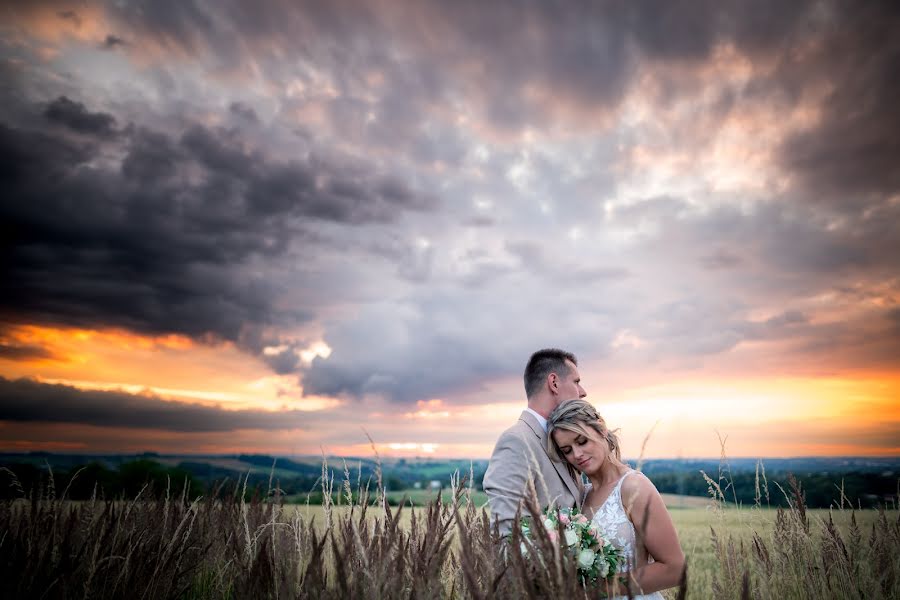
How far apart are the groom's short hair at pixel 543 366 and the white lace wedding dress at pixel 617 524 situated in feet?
4.95

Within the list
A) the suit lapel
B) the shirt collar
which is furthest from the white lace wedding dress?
the shirt collar

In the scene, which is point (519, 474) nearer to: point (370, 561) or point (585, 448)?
point (585, 448)

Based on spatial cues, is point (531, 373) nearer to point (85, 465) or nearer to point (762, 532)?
point (762, 532)

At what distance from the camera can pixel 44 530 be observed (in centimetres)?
434

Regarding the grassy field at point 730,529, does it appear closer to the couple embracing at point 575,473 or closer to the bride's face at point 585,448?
the couple embracing at point 575,473

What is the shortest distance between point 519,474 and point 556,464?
509 millimetres

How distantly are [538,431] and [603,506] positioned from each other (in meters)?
0.99

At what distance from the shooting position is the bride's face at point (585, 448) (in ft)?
17.2

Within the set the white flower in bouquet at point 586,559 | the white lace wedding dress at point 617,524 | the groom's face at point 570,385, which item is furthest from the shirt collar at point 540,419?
the white flower in bouquet at point 586,559

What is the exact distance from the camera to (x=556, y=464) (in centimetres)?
555

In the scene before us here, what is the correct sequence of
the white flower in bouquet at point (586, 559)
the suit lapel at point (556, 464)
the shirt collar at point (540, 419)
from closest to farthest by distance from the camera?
the white flower in bouquet at point (586, 559) → the suit lapel at point (556, 464) → the shirt collar at point (540, 419)

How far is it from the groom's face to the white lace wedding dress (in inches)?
47.5

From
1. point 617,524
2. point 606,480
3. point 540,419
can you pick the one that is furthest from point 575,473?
point 617,524

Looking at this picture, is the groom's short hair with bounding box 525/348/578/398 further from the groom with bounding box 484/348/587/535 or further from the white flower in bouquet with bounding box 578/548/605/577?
the white flower in bouquet with bounding box 578/548/605/577
